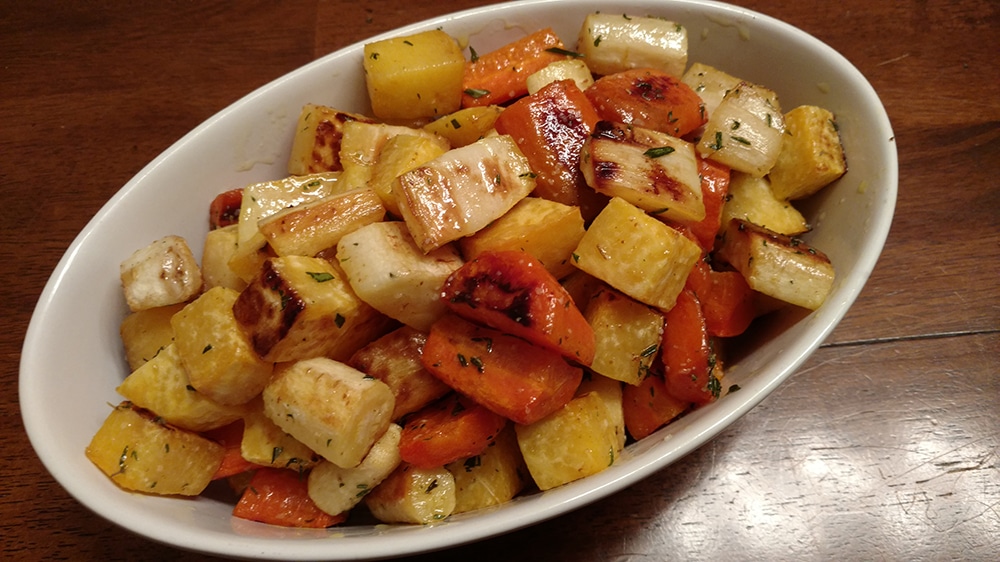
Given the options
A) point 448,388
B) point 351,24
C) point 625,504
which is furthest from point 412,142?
point 351,24

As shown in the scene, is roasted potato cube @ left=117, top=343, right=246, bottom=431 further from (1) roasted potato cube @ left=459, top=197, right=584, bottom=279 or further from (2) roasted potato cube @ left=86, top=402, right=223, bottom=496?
(1) roasted potato cube @ left=459, top=197, right=584, bottom=279

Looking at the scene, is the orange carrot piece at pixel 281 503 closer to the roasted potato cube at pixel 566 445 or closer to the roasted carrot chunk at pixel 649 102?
the roasted potato cube at pixel 566 445

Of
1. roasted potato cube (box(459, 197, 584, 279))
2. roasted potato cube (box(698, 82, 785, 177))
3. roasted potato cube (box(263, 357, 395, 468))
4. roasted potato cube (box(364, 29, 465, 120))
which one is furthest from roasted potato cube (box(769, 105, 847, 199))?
roasted potato cube (box(263, 357, 395, 468))

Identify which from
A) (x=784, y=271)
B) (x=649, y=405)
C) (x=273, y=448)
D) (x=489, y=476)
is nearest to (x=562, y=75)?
(x=784, y=271)

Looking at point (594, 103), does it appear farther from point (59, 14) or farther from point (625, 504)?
point (59, 14)

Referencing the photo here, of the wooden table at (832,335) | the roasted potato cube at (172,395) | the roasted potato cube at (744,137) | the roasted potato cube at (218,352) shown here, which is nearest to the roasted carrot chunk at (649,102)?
the roasted potato cube at (744,137)

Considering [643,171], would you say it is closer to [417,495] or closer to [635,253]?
[635,253]
